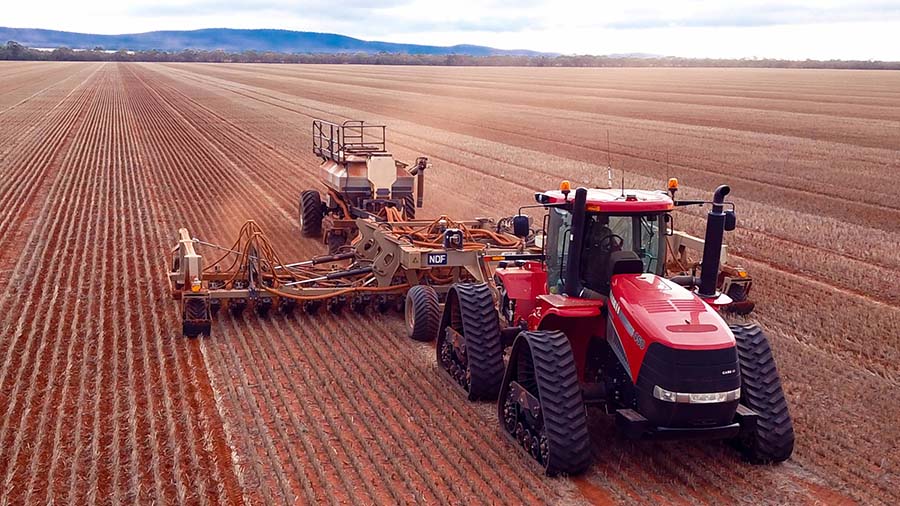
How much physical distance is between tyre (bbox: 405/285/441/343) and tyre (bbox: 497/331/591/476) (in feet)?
10.2

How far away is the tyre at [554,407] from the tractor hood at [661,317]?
1.67 feet

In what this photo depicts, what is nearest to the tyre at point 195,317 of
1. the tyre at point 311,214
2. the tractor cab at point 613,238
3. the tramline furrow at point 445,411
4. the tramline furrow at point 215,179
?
the tramline furrow at point 445,411

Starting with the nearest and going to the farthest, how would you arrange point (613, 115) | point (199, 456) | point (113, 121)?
1. point (199, 456)
2. point (113, 121)
3. point (613, 115)

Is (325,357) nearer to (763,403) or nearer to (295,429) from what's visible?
(295,429)

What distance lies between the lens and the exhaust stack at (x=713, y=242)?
664cm

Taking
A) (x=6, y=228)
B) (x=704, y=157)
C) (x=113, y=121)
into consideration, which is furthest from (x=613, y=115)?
(x=6, y=228)

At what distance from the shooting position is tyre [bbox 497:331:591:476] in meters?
6.71

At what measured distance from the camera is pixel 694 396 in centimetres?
634

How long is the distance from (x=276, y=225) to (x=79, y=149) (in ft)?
45.9

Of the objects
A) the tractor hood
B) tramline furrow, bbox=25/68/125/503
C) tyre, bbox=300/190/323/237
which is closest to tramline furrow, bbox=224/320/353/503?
tramline furrow, bbox=25/68/125/503

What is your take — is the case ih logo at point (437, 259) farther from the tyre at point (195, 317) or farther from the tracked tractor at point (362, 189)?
the tracked tractor at point (362, 189)

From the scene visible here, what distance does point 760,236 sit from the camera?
16438mm

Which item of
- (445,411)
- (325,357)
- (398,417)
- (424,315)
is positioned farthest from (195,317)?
(445,411)

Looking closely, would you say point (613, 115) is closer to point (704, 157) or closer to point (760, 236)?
point (704, 157)
